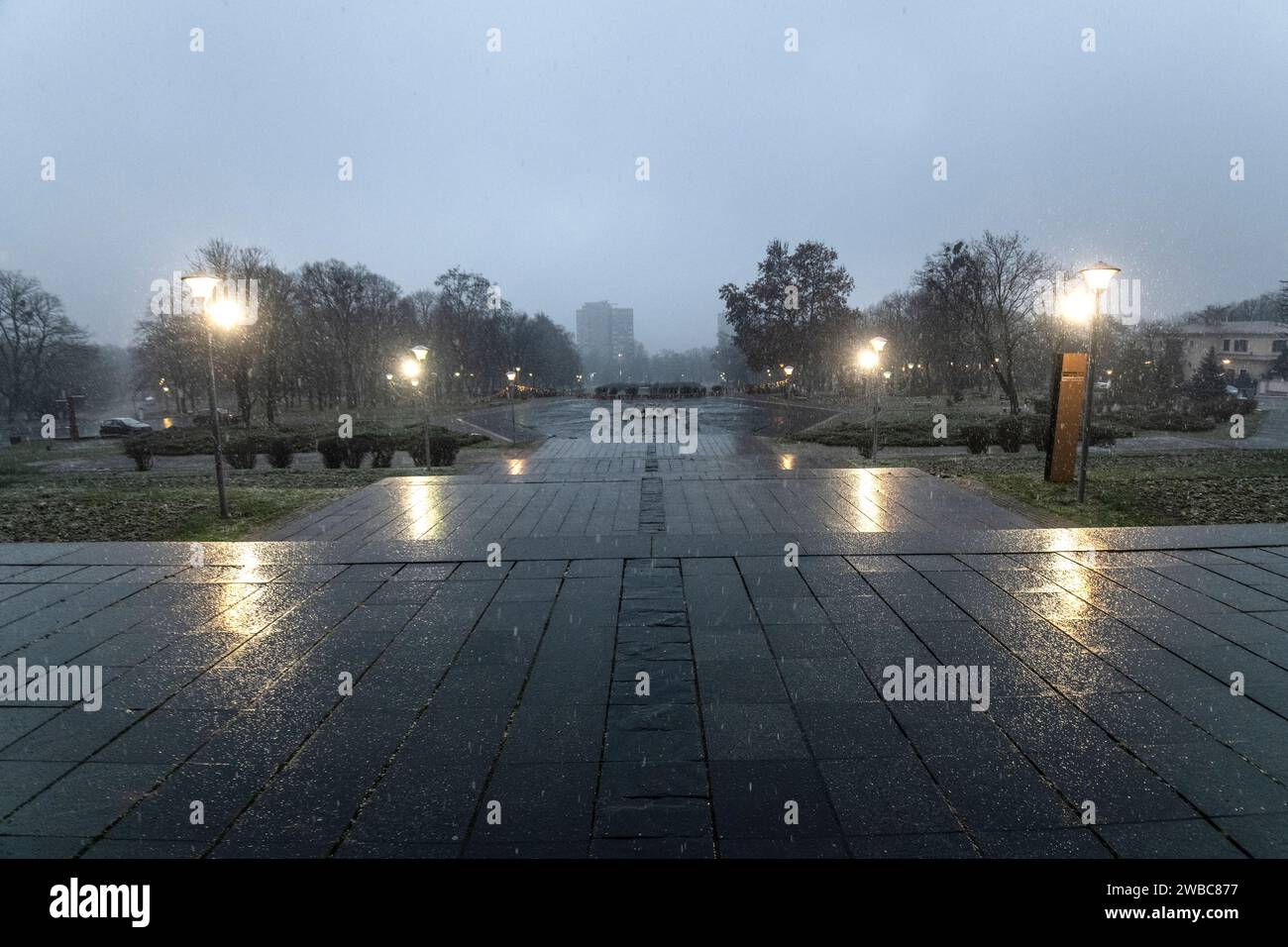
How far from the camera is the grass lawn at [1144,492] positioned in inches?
367

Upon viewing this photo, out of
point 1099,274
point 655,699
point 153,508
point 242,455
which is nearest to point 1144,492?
point 1099,274

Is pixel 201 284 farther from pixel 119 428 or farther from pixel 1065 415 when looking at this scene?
pixel 119 428

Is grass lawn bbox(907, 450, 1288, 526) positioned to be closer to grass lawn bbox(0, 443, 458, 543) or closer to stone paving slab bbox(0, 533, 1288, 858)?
stone paving slab bbox(0, 533, 1288, 858)

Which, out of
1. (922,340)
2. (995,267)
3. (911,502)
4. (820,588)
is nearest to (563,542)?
(820,588)

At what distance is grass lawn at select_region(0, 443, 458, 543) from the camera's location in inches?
355

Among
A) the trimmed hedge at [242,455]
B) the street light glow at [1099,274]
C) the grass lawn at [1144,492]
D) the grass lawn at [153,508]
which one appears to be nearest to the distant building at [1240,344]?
the grass lawn at [1144,492]

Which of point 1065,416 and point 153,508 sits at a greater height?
point 1065,416

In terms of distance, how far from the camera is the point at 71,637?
5.24m

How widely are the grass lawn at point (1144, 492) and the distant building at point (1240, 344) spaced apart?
73.5 metres

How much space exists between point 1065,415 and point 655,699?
11.6 meters

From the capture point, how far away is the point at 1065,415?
1240 cm

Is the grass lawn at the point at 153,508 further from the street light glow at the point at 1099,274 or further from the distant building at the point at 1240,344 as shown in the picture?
the distant building at the point at 1240,344

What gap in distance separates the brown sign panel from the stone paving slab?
5380 mm
